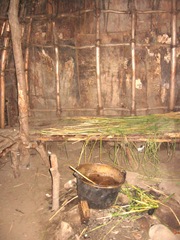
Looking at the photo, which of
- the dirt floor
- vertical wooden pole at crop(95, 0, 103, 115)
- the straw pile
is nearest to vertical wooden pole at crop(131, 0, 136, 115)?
the straw pile

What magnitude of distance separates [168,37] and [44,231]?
163 inches

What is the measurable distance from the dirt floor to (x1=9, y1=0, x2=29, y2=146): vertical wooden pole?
0.83 metres

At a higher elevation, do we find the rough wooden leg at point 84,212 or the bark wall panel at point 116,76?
the bark wall panel at point 116,76

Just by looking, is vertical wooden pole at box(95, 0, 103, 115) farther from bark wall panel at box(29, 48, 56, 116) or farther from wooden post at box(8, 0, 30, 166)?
wooden post at box(8, 0, 30, 166)

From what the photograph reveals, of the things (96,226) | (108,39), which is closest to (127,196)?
(96,226)

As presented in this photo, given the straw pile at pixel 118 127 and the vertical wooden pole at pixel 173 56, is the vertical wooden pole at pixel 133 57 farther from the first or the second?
the vertical wooden pole at pixel 173 56

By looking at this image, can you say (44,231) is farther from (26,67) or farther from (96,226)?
(26,67)

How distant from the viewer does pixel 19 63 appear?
3500 mm

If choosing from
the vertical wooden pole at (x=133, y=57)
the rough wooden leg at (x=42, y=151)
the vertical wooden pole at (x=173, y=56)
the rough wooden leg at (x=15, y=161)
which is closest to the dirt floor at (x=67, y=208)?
the rough wooden leg at (x=15, y=161)

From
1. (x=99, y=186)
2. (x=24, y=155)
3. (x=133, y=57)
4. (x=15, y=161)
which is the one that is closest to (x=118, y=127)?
(x=99, y=186)

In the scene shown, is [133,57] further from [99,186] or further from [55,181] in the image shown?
[55,181]

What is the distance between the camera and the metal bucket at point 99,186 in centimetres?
296

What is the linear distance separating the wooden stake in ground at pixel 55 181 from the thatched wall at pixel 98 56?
2.02m

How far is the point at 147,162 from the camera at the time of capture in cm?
454
